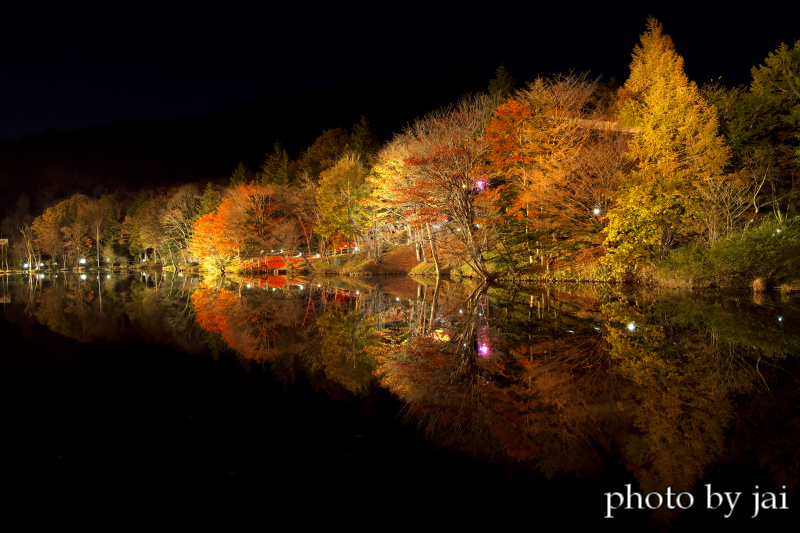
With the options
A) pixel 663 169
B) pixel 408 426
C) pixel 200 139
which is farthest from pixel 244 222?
pixel 200 139

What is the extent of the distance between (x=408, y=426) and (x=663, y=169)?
2035 cm

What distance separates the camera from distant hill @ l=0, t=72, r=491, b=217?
11094cm

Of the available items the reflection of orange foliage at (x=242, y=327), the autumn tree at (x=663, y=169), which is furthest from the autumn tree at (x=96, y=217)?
the autumn tree at (x=663, y=169)

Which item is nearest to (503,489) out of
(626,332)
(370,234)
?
(626,332)

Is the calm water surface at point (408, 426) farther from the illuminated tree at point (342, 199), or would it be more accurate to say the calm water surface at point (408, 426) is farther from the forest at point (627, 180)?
the illuminated tree at point (342, 199)

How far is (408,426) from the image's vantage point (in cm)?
436

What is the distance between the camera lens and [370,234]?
36.6 m

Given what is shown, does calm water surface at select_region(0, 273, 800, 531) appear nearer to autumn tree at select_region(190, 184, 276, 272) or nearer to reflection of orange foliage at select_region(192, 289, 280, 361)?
reflection of orange foliage at select_region(192, 289, 280, 361)

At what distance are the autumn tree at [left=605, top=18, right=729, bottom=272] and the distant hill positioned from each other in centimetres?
9800

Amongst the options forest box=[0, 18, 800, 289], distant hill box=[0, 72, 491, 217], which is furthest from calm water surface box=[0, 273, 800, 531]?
distant hill box=[0, 72, 491, 217]

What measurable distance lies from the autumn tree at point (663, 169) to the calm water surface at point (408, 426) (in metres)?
9.69

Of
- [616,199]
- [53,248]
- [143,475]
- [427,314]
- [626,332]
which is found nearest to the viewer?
[143,475]

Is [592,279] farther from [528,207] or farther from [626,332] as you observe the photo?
[626,332]

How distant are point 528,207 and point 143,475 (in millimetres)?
21045
